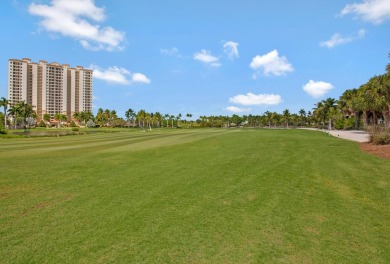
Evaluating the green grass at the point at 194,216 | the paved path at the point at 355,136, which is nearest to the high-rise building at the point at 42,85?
the paved path at the point at 355,136

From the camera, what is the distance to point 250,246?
5066 mm

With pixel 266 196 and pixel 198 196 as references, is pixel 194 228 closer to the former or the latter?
pixel 198 196

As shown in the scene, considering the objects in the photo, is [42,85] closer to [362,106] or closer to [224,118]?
[224,118]

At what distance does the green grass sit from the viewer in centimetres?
481

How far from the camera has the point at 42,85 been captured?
185500mm

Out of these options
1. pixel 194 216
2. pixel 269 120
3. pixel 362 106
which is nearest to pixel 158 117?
pixel 269 120

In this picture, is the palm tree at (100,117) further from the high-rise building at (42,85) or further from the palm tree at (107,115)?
the high-rise building at (42,85)

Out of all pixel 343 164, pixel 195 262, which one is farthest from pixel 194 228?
pixel 343 164

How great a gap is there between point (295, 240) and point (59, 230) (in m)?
4.71

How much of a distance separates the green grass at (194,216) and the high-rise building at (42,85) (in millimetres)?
199379

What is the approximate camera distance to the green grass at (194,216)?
481 centimetres

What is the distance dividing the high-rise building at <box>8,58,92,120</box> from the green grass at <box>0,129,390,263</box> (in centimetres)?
19938

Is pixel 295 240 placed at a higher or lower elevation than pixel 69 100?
lower

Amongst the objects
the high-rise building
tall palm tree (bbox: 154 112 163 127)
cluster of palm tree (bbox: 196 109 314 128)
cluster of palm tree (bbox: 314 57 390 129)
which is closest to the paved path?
cluster of palm tree (bbox: 314 57 390 129)
